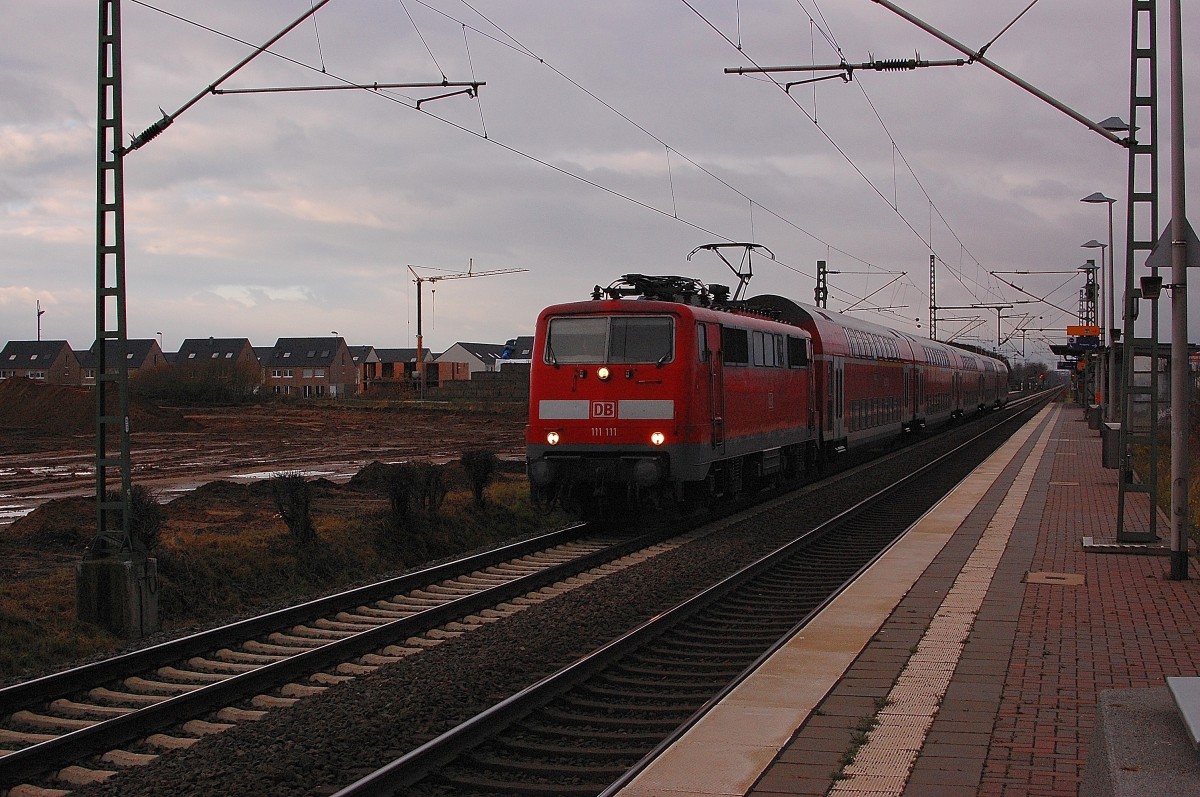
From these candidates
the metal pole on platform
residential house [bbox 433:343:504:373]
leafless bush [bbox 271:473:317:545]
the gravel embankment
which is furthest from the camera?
residential house [bbox 433:343:504:373]

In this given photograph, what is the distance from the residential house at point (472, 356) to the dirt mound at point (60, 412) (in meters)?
90.3

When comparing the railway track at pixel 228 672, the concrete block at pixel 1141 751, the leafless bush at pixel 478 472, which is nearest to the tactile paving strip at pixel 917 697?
the concrete block at pixel 1141 751

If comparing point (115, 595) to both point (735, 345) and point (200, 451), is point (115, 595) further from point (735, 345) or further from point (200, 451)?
point (200, 451)

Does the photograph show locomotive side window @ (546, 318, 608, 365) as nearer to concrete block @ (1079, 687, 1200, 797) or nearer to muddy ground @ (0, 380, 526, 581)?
muddy ground @ (0, 380, 526, 581)

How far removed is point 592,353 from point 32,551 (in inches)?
308

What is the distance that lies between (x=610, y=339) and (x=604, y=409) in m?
0.99

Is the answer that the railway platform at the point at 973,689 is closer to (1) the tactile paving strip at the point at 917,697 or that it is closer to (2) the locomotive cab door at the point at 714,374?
(1) the tactile paving strip at the point at 917,697

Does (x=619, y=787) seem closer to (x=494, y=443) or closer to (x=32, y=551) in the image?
(x=32, y=551)

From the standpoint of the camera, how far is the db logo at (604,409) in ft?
53.4

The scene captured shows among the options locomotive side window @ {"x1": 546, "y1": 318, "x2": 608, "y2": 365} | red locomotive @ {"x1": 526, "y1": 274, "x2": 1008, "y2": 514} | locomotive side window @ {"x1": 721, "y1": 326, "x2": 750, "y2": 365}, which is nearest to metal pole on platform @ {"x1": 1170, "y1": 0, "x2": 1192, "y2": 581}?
red locomotive @ {"x1": 526, "y1": 274, "x2": 1008, "y2": 514}

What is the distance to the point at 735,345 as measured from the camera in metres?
18.0

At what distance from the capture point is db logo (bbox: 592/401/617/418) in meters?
16.3

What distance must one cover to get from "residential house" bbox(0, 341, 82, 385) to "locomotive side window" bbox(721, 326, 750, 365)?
110 metres

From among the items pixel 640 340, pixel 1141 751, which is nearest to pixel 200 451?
pixel 640 340
